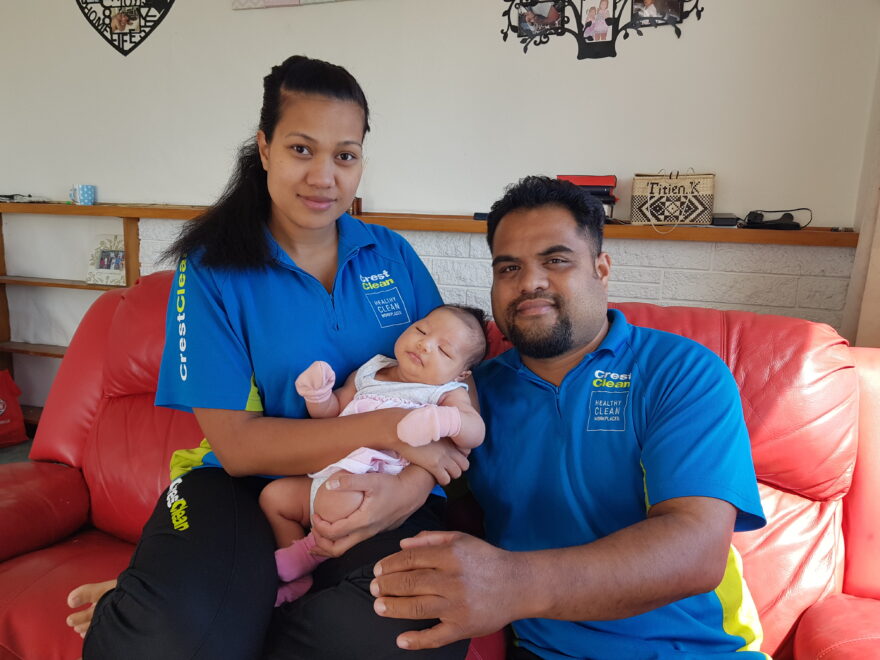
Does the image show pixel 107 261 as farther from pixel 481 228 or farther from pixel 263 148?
pixel 263 148

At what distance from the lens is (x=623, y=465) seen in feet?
3.94

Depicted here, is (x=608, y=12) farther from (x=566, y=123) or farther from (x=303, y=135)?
A: (x=303, y=135)

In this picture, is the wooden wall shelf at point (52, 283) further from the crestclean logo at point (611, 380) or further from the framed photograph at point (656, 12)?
the crestclean logo at point (611, 380)

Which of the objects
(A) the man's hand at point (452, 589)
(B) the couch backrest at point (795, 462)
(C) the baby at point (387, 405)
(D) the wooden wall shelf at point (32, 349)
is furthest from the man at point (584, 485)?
(D) the wooden wall shelf at point (32, 349)

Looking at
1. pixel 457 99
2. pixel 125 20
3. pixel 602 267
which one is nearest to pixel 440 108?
pixel 457 99

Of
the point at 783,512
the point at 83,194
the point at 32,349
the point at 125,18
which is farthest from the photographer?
the point at 32,349

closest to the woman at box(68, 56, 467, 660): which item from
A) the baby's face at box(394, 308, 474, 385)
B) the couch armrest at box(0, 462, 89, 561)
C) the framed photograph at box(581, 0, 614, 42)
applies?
the baby's face at box(394, 308, 474, 385)

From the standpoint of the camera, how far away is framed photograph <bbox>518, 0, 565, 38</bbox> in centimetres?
264

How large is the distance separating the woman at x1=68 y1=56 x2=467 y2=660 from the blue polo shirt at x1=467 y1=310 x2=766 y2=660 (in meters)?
0.18

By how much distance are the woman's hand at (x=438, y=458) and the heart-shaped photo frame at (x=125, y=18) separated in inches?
125

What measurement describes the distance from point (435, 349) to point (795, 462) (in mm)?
919

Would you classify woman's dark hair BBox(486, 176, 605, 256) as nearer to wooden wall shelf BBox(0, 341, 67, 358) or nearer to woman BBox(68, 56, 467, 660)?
woman BBox(68, 56, 467, 660)

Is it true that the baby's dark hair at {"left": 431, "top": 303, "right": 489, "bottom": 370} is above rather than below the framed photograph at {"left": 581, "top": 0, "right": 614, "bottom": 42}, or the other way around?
below

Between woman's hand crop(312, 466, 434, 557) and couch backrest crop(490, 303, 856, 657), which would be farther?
couch backrest crop(490, 303, 856, 657)
